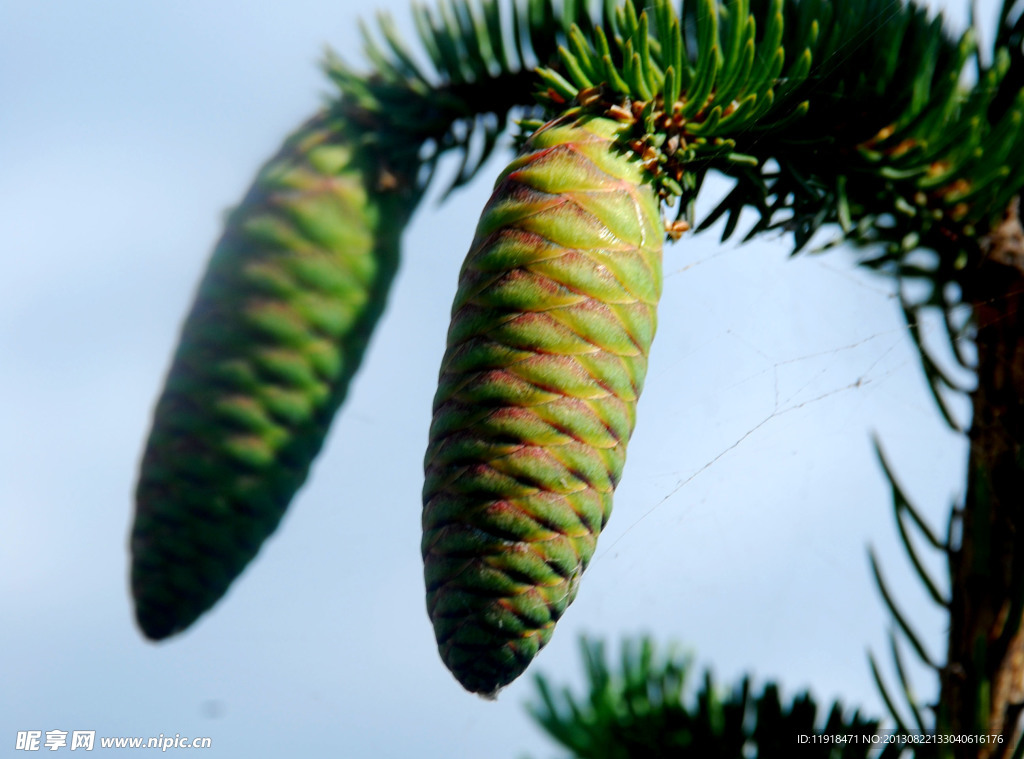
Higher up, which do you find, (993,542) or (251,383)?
(251,383)

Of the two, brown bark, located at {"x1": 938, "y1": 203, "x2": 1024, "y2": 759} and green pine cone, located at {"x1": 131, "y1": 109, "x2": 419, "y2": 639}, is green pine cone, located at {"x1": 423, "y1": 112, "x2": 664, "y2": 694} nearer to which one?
green pine cone, located at {"x1": 131, "y1": 109, "x2": 419, "y2": 639}

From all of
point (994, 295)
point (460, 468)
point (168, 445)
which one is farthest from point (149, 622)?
point (994, 295)

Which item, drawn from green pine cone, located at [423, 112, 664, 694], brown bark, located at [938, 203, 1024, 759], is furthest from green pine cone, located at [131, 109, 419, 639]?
brown bark, located at [938, 203, 1024, 759]

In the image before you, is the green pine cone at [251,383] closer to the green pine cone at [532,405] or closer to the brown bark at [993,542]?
the green pine cone at [532,405]

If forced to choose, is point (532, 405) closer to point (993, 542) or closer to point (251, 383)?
point (251, 383)

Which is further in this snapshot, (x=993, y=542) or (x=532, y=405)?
(x=993, y=542)

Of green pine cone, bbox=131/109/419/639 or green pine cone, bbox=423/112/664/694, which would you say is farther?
green pine cone, bbox=131/109/419/639

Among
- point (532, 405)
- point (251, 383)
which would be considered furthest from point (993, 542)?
point (251, 383)
